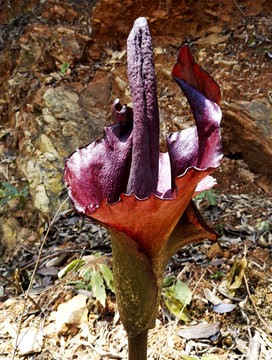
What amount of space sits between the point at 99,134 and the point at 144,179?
1.45 meters

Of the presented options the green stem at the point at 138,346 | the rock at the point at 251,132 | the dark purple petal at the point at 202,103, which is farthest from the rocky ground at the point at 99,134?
the dark purple petal at the point at 202,103

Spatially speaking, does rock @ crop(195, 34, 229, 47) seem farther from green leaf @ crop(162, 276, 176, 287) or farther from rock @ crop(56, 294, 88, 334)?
rock @ crop(56, 294, 88, 334)

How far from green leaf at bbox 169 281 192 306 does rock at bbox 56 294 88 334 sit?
0.97 ft

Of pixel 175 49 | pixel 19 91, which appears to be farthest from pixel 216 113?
pixel 19 91

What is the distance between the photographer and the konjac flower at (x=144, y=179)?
0.49 metres

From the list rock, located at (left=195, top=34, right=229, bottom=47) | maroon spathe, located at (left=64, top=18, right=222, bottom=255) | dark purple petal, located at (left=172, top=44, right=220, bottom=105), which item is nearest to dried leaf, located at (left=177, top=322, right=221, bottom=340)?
maroon spathe, located at (left=64, top=18, right=222, bottom=255)

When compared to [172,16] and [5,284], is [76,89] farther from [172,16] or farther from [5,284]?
[5,284]

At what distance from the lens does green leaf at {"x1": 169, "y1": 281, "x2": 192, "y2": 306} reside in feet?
3.59

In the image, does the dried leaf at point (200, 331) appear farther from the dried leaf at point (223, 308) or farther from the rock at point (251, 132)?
the rock at point (251, 132)

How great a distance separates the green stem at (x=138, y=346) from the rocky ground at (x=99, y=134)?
13.7 inches

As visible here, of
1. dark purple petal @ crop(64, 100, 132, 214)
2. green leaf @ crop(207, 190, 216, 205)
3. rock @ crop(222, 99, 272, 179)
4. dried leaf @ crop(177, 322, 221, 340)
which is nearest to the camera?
dark purple petal @ crop(64, 100, 132, 214)

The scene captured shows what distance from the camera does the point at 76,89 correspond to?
2166 millimetres

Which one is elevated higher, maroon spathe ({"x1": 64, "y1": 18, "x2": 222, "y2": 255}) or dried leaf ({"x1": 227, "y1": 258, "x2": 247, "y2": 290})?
maroon spathe ({"x1": 64, "y1": 18, "x2": 222, "y2": 255})

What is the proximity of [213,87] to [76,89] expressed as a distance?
1.75 metres
